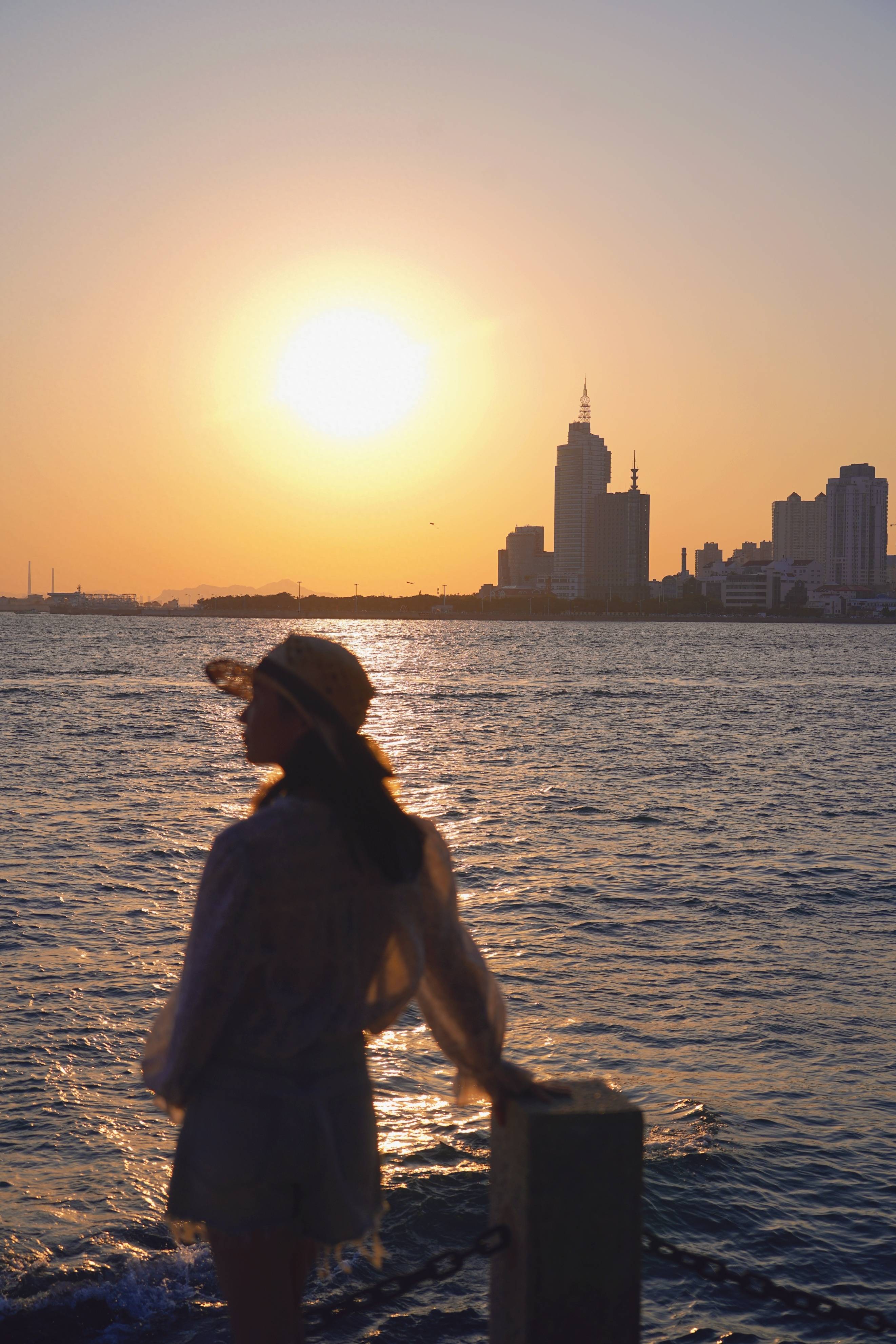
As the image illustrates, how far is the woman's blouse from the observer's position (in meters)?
2.42

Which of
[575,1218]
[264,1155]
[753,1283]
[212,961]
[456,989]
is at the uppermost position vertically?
[212,961]

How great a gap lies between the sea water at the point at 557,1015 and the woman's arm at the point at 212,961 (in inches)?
174

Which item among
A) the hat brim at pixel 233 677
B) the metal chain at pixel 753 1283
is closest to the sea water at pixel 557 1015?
the metal chain at pixel 753 1283

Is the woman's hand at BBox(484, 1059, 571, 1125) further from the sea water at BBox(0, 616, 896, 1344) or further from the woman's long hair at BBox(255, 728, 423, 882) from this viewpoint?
the sea water at BBox(0, 616, 896, 1344)

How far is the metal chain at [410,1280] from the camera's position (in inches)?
106

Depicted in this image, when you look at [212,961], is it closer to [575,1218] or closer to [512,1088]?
[512,1088]

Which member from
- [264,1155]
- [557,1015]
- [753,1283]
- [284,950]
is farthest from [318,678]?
[557,1015]

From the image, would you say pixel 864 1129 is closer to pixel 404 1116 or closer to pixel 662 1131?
pixel 662 1131

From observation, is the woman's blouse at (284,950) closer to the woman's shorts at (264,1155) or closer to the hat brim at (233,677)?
the woman's shorts at (264,1155)

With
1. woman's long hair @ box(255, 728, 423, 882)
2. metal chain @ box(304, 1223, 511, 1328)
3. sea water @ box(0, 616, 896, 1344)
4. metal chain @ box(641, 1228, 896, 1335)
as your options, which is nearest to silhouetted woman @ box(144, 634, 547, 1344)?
woman's long hair @ box(255, 728, 423, 882)

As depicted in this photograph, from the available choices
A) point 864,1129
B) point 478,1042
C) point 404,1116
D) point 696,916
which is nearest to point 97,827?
point 696,916

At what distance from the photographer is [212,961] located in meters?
2.44

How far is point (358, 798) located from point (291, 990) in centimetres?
43

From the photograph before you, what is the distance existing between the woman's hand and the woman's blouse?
305 mm
